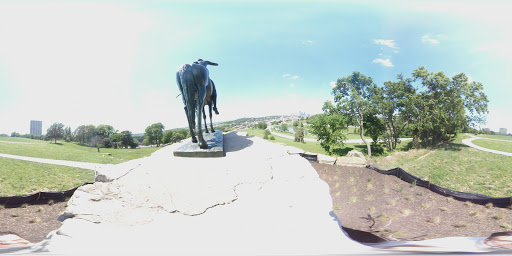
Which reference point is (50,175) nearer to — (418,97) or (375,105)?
(375,105)

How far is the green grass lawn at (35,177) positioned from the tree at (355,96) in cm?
1739

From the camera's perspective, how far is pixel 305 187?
111 inches

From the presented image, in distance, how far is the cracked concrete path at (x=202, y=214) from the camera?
5.27 feet

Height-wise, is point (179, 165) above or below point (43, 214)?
above

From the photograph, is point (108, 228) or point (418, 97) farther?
point (418, 97)

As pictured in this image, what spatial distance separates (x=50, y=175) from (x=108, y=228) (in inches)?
255

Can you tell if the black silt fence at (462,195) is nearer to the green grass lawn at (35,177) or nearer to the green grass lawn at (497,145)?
the green grass lawn at (35,177)

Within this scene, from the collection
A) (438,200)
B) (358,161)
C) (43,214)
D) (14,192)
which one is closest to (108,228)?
(43,214)

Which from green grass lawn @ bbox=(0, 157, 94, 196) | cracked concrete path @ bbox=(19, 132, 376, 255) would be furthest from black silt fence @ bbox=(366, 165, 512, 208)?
green grass lawn @ bbox=(0, 157, 94, 196)

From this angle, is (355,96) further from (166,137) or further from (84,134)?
(84,134)

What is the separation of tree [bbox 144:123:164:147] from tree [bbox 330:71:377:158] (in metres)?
17.7

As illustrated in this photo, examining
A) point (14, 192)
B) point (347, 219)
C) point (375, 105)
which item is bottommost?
point (14, 192)

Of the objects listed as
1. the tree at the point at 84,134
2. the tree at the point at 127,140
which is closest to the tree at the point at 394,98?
the tree at the point at 127,140

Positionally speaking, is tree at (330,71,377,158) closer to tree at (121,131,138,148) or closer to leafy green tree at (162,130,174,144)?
leafy green tree at (162,130,174,144)
